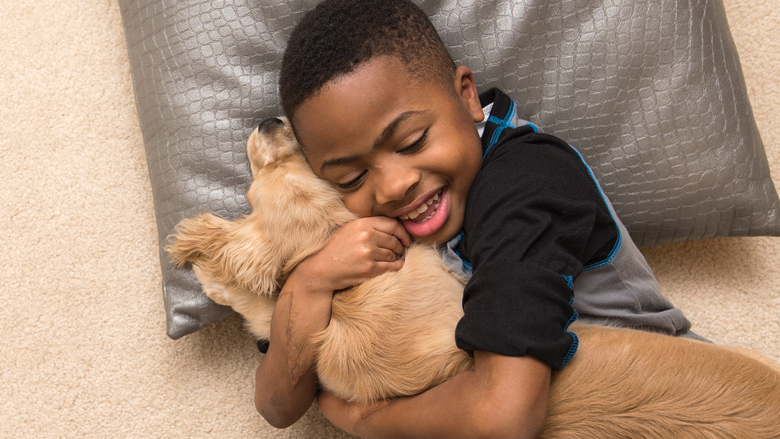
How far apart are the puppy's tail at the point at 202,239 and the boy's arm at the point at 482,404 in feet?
1.54

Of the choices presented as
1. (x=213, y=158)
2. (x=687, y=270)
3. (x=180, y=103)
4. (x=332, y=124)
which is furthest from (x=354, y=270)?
(x=687, y=270)

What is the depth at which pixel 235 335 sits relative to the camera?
150 centimetres

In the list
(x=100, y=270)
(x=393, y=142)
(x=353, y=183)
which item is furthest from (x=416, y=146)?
(x=100, y=270)

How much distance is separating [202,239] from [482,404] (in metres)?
0.66

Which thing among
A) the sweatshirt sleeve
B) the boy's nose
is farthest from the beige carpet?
the boy's nose

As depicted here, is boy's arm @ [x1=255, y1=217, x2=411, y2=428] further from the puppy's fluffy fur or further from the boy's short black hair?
the boy's short black hair

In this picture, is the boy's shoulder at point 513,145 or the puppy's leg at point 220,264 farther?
the puppy's leg at point 220,264

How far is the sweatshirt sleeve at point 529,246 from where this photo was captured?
802mm

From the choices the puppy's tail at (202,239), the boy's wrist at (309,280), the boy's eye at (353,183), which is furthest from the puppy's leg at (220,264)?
the boy's eye at (353,183)

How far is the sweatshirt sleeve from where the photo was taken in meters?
0.80

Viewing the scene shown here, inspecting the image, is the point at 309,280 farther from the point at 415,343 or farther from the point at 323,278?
the point at 415,343

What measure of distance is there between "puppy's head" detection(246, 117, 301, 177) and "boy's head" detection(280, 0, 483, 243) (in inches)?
2.2

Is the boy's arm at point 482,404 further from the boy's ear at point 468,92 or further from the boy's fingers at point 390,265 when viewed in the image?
the boy's ear at point 468,92

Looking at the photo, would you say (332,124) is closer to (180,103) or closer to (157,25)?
(180,103)
